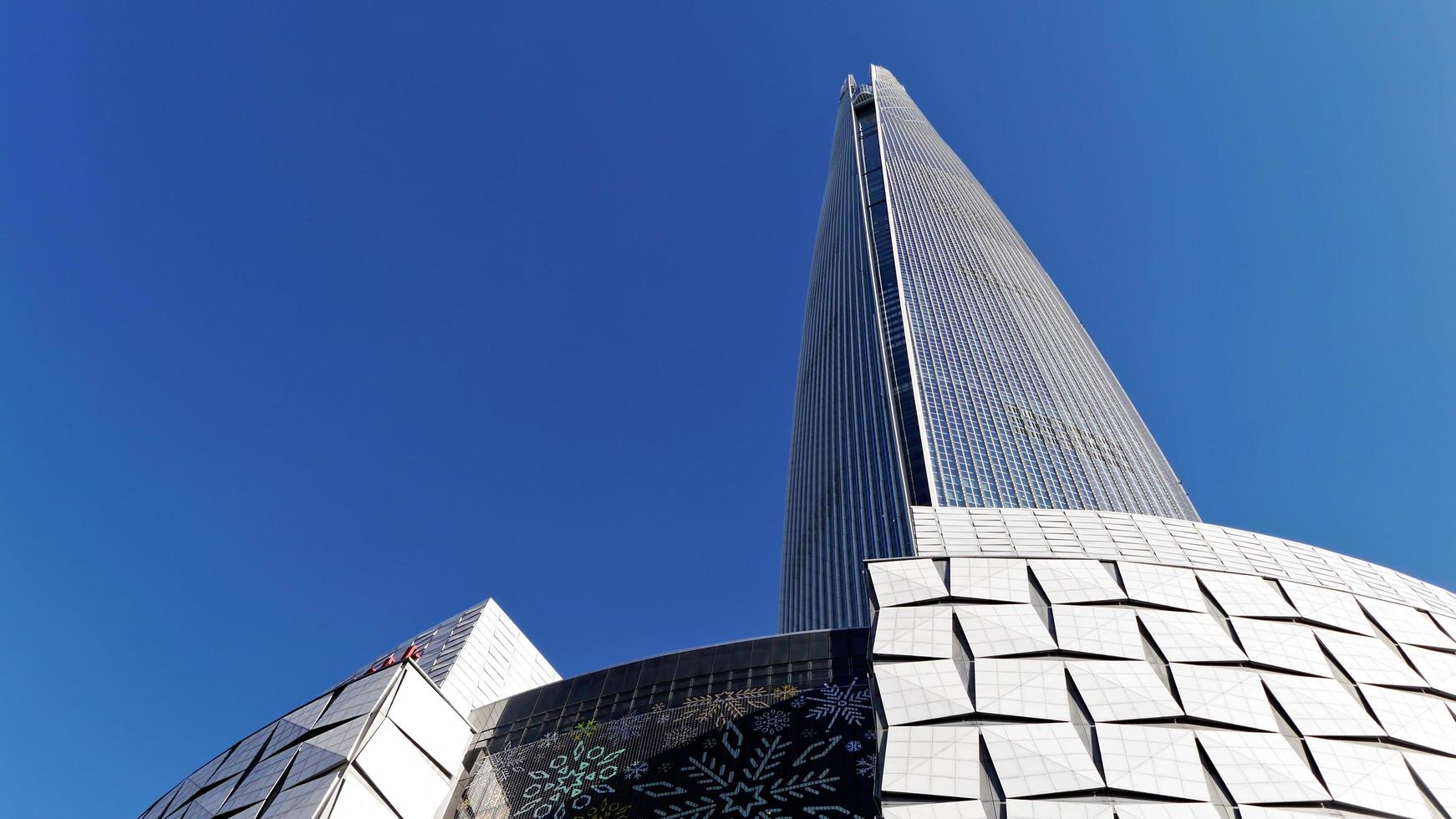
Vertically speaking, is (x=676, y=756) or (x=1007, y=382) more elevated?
(x=1007, y=382)

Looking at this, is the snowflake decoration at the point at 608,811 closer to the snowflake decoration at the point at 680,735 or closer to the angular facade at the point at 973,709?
the angular facade at the point at 973,709

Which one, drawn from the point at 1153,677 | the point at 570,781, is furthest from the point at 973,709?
the point at 570,781

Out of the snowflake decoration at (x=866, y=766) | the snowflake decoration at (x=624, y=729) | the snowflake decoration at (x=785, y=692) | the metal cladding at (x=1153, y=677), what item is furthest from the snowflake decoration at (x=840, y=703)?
the snowflake decoration at (x=624, y=729)

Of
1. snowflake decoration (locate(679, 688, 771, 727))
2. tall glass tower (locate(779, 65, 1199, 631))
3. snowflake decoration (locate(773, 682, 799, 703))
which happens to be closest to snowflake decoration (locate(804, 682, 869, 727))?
snowflake decoration (locate(773, 682, 799, 703))

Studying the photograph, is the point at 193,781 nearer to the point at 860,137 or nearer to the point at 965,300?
the point at 965,300

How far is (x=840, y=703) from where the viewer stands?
40.7m

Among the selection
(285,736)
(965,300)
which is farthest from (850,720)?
(965,300)

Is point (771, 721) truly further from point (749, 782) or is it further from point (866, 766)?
point (866, 766)

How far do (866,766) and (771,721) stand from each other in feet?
17.1

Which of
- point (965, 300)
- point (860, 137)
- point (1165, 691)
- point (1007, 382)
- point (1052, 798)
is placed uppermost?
point (860, 137)

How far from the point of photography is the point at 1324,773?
3198cm

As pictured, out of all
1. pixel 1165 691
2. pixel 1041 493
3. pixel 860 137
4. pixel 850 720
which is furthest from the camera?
pixel 860 137

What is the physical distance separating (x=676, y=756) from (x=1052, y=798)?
16.8m

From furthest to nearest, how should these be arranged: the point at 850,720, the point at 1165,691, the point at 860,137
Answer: the point at 860,137 < the point at 850,720 < the point at 1165,691
